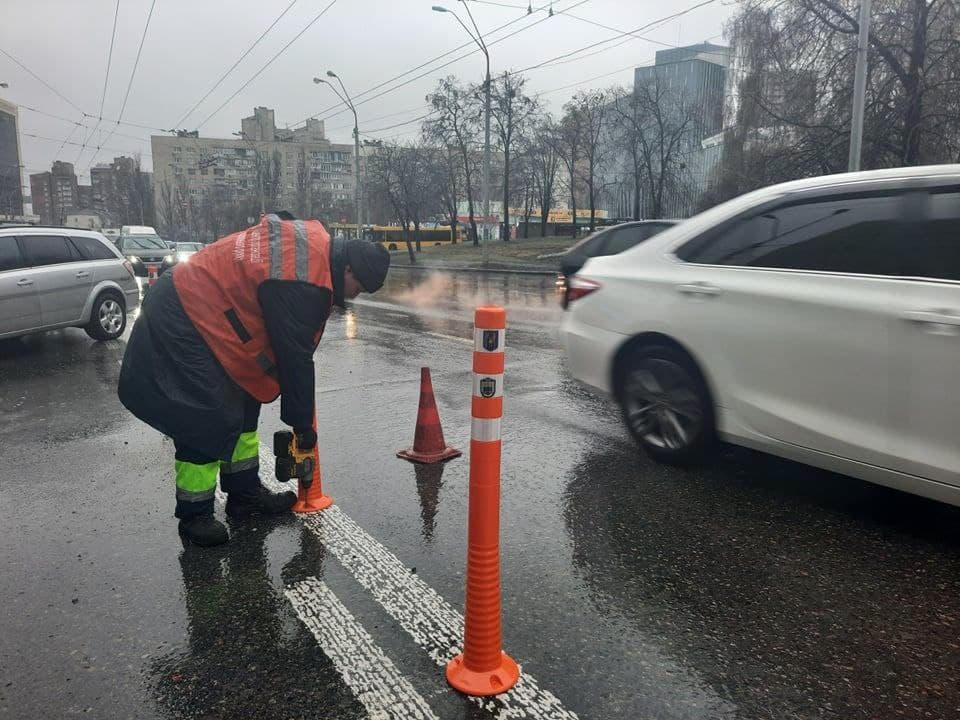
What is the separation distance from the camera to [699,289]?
412cm

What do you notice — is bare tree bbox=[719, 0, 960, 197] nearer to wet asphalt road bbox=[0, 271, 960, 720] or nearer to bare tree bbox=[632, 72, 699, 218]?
wet asphalt road bbox=[0, 271, 960, 720]

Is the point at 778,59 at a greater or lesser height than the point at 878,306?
greater

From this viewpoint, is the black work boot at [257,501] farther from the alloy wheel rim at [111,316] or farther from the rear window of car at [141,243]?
the rear window of car at [141,243]

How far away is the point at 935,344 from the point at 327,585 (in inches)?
113

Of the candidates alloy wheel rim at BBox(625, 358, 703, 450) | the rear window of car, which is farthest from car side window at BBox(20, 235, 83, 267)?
the rear window of car

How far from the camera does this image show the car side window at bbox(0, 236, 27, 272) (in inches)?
340

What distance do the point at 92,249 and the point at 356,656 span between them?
30.7ft

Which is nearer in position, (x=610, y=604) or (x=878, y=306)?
(x=610, y=604)

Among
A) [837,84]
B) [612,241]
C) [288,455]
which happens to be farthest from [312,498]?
[837,84]

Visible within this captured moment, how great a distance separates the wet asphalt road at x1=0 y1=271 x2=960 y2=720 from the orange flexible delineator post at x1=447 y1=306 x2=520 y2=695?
126 millimetres

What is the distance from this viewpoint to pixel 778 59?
805 inches

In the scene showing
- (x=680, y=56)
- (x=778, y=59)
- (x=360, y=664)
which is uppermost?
(x=680, y=56)

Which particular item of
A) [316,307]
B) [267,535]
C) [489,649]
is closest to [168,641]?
[267,535]

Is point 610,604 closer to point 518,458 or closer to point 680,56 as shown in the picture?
point 518,458
